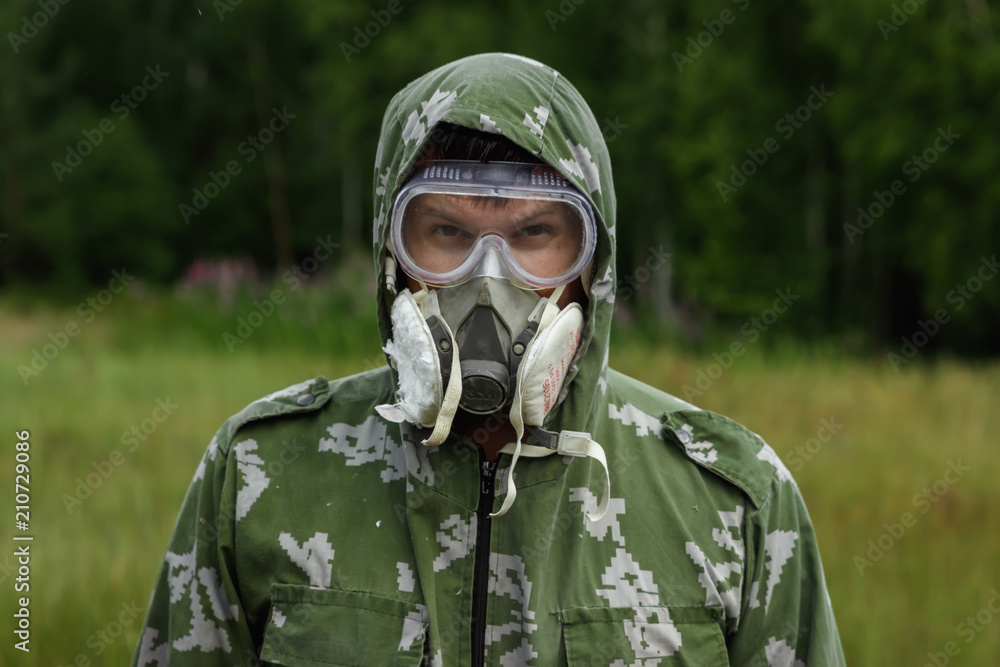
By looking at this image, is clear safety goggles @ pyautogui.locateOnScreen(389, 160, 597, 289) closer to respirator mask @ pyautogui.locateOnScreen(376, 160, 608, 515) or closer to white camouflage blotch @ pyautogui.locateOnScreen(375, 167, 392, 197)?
respirator mask @ pyautogui.locateOnScreen(376, 160, 608, 515)

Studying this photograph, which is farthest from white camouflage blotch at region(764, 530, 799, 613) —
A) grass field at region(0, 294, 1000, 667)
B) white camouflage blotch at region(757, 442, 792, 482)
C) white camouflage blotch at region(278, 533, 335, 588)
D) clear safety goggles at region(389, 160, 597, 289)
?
grass field at region(0, 294, 1000, 667)

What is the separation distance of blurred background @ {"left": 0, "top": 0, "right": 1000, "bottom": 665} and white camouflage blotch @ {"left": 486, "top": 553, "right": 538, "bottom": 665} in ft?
7.19

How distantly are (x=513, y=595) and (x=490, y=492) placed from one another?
0.21 metres

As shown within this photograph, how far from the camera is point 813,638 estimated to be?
73.5 inches

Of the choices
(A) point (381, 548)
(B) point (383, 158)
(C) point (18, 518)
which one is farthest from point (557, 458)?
(C) point (18, 518)

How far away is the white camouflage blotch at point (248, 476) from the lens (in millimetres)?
1876

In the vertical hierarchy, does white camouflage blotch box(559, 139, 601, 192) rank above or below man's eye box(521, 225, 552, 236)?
above

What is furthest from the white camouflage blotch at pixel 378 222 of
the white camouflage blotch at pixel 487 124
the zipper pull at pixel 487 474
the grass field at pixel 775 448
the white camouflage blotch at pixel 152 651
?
the grass field at pixel 775 448

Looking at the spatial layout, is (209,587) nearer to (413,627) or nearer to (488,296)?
(413,627)

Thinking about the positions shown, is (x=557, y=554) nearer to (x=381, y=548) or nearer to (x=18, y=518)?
(x=381, y=548)

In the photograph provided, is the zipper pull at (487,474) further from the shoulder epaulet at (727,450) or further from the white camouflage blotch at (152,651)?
the white camouflage blotch at (152,651)

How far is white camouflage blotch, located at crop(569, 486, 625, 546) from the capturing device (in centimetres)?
186

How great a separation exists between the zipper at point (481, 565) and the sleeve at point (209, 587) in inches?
19.0

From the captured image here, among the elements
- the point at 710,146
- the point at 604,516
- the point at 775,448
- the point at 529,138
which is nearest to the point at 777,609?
the point at 604,516
